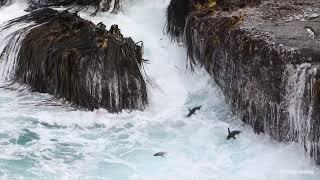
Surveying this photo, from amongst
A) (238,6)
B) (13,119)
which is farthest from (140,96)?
(238,6)

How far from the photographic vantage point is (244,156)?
6.16m

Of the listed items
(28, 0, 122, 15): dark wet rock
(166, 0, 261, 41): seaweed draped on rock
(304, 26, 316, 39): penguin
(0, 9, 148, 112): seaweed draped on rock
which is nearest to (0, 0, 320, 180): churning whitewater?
(0, 9, 148, 112): seaweed draped on rock

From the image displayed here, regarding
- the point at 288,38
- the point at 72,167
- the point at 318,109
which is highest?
the point at 288,38

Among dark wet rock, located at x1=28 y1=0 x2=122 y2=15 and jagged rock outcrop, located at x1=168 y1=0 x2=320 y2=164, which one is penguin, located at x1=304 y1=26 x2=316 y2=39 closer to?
jagged rock outcrop, located at x1=168 y1=0 x2=320 y2=164

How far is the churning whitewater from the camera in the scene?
5.81 m

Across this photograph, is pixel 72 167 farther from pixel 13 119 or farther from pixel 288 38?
pixel 288 38

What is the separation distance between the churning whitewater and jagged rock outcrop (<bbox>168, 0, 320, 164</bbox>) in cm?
20

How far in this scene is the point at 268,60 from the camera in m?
6.52

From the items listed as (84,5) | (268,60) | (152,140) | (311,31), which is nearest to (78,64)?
(152,140)

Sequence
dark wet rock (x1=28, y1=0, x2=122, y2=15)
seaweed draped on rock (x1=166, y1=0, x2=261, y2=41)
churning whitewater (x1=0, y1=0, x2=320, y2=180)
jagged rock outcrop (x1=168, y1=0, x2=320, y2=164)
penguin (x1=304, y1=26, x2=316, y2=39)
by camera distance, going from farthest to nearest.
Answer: dark wet rock (x1=28, y1=0, x2=122, y2=15), seaweed draped on rock (x1=166, y1=0, x2=261, y2=41), penguin (x1=304, y1=26, x2=316, y2=39), jagged rock outcrop (x1=168, y1=0, x2=320, y2=164), churning whitewater (x1=0, y1=0, x2=320, y2=180)

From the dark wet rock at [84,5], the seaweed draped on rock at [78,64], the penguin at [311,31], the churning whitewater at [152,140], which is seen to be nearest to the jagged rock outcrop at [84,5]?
the dark wet rock at [84,5]

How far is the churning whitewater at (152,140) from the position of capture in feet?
19.1

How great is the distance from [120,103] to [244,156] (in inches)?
75.4

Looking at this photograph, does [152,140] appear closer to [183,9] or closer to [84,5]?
[183,9]
